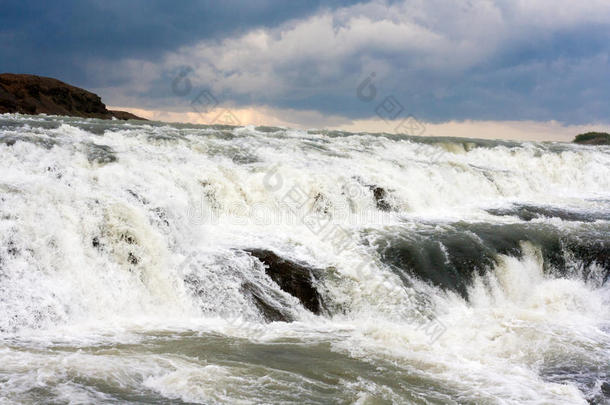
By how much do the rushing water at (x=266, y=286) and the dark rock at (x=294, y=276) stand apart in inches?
2.7

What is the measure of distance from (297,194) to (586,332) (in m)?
6.89

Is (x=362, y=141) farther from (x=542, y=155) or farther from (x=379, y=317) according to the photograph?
(x=379, y=317)

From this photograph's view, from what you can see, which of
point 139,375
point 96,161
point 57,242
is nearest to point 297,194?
point 96,161

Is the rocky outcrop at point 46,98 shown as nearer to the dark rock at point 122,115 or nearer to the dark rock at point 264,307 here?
the dark rock at point 122,115

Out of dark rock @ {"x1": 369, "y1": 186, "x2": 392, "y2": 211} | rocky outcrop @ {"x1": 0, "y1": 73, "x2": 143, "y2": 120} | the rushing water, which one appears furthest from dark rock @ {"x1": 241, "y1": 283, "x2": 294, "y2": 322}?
rocky outcrop @ {"x1": 0, "y1": 73, "x2": 143, "y2": 120}

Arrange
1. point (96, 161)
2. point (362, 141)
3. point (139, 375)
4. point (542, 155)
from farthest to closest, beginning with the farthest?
point (542, 155), point (362, 141), point (96, 161), point (139, 375)

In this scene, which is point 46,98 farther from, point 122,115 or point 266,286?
point 266,286

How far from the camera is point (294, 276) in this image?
8797mm

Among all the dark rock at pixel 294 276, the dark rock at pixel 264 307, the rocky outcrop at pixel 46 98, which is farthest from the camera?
the rocky outcrop at pixel 46 98

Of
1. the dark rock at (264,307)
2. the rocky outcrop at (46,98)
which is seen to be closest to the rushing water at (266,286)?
the dark rock at (264,307)

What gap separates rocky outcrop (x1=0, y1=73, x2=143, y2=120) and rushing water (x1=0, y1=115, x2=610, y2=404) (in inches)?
1311

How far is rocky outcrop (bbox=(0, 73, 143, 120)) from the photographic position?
44.3 m

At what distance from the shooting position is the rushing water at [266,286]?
5562mm

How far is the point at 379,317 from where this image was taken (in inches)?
329
